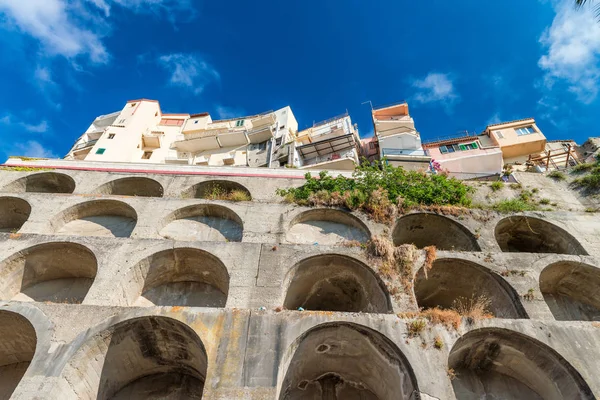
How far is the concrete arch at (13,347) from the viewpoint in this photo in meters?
10.7

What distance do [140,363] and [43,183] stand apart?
12.4 m

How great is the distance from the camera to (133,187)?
19.0m

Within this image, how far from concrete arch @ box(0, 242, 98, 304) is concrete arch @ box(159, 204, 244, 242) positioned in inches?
118

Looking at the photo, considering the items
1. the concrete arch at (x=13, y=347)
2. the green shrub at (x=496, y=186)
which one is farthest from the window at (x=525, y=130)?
the concrete arch at (x=13, y=347)

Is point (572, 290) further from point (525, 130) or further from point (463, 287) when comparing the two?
point (525, 130)

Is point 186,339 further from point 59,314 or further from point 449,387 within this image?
point 449,387

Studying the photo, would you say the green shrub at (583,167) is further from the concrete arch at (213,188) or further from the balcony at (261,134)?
the balcony at (261,134)

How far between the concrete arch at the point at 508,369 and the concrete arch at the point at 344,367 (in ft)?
5.79

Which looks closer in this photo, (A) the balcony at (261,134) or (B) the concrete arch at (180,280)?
(B) the concrete arch at (180,280)

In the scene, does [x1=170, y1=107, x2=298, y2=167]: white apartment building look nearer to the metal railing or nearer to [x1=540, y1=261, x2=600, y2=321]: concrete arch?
the metal railing

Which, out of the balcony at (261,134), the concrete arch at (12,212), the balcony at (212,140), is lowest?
the concrete arch at (12,212)

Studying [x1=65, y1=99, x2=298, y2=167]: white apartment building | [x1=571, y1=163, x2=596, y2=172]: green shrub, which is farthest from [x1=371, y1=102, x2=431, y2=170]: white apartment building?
[x1=571, y1=163, x2=596, y2=172]: green shrub

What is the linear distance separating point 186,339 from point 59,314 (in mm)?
3443

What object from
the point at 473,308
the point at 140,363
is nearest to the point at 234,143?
the point at 140,363
